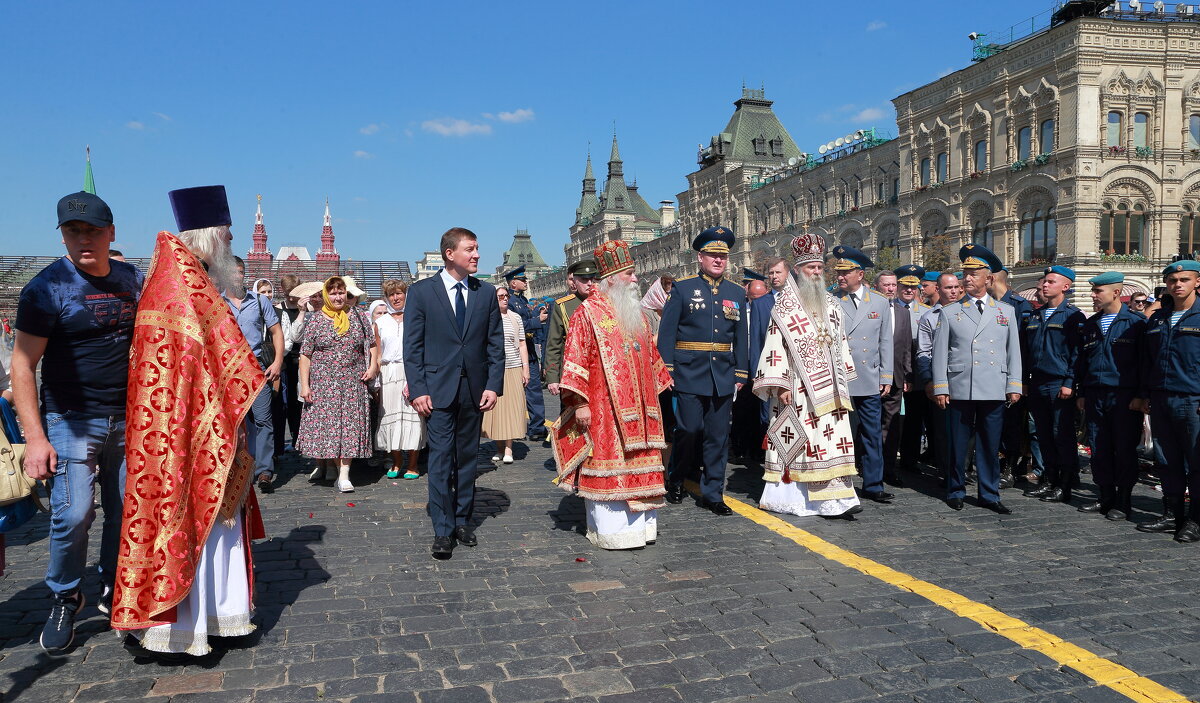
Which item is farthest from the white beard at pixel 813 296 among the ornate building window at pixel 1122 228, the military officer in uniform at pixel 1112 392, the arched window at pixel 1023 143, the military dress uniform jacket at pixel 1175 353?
the arched window at pixel 1023 143

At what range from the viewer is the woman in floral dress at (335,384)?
7.54 m

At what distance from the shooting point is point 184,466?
348cm

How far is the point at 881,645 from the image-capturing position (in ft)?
12.2

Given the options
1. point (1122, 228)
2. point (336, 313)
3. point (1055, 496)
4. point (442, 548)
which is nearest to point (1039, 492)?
point (1055, 496)

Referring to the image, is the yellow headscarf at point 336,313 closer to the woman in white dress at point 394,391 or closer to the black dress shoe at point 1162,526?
the woman in white dress at point 394,391

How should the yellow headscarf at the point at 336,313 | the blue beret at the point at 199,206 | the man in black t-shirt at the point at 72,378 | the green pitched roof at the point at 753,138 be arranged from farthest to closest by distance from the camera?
the green pitched roof at the point at 753,138, the yellow headscarf at the point at 336,313, the blue beret at the point at 199,206, the man in black t-shirt at the point at 72,378

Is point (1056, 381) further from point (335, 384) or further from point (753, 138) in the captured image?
point (753, 138)

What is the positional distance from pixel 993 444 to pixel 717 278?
279 centimetres

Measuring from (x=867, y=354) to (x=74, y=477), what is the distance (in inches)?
240

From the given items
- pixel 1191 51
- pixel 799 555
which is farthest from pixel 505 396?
pixel 1191 51

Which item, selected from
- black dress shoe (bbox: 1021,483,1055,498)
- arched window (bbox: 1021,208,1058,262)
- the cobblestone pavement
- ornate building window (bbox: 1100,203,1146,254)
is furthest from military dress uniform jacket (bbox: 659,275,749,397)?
ornate building window (bbox: 1100,203,1146,254)

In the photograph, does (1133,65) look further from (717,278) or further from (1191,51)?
(717,278)

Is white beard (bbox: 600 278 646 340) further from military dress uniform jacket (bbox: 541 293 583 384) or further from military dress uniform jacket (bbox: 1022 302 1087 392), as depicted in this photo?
military dress uniform jacket (bbox: 1022 302 1087 392)

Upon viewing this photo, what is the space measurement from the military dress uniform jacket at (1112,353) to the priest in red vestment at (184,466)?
21.7ft
